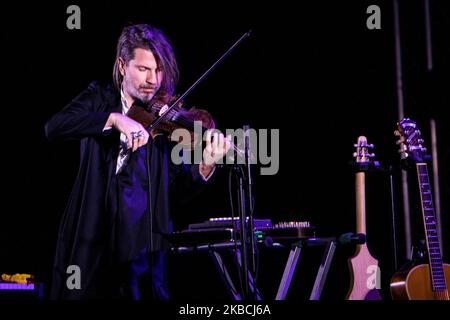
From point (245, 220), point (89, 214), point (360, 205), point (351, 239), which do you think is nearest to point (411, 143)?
point (360, 205)

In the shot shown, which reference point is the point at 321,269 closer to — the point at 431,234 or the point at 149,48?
the point at 431,234

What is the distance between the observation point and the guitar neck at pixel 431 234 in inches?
126

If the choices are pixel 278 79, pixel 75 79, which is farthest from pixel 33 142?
pixel 278 79

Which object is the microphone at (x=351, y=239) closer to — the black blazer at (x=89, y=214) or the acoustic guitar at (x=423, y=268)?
the acoustic guitar at (x=423, y=268)

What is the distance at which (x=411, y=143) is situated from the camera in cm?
352

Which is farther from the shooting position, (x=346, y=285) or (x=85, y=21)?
(x=346, y=285)

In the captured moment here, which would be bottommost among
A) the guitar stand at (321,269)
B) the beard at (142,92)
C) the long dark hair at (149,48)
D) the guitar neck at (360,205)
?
the guitar stand at (321,269)

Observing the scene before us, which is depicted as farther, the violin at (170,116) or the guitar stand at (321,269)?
the guitar stand at (321,269)

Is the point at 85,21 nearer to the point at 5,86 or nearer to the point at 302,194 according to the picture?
the point at 5,86

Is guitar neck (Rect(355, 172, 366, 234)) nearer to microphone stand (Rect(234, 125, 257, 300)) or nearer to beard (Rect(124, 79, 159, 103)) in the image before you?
microphone stand (Rect(234, 125, 257, 300))

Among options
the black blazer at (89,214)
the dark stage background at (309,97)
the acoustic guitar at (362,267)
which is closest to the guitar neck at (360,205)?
the acoustic guitar at (362,267)

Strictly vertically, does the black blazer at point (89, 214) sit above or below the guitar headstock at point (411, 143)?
below
